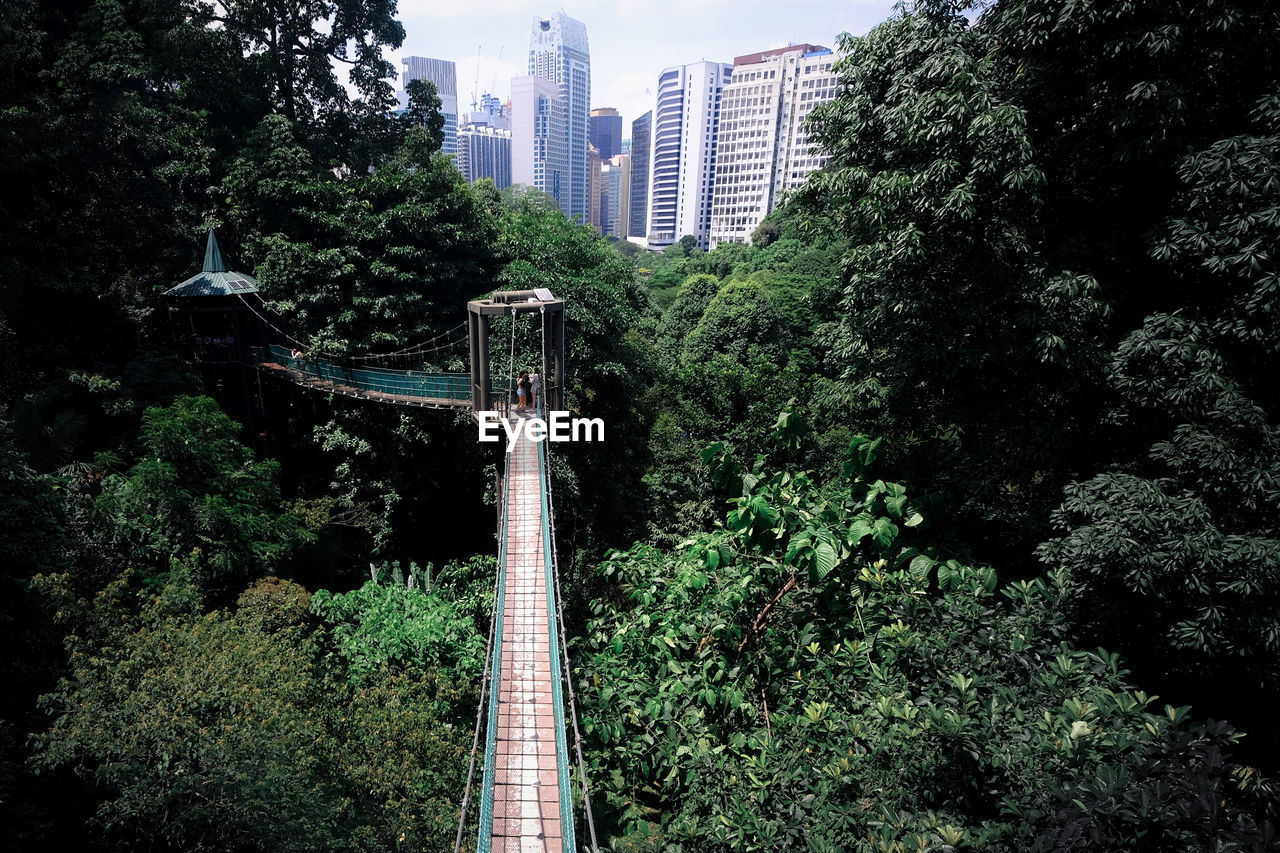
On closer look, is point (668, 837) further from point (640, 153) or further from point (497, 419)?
point (640, 153)

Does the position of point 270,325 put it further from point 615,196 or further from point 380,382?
point 615,196

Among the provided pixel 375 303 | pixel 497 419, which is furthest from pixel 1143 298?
pixel 375 303

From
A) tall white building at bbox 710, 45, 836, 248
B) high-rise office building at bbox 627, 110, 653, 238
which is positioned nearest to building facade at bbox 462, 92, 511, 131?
high-rise office building at bbox 627, 110, 653, 238

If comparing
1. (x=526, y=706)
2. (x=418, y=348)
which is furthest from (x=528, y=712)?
(x=418, y=348)

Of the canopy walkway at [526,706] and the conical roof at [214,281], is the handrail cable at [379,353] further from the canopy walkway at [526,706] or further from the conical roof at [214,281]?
the canopy walkway at [526,706]

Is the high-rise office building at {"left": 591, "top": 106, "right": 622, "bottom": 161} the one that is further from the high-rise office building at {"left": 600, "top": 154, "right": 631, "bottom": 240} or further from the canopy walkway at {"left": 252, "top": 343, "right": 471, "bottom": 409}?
the canopy walkway at {"left": 252, "top": 343, "right": 471, "bottom": 409}
